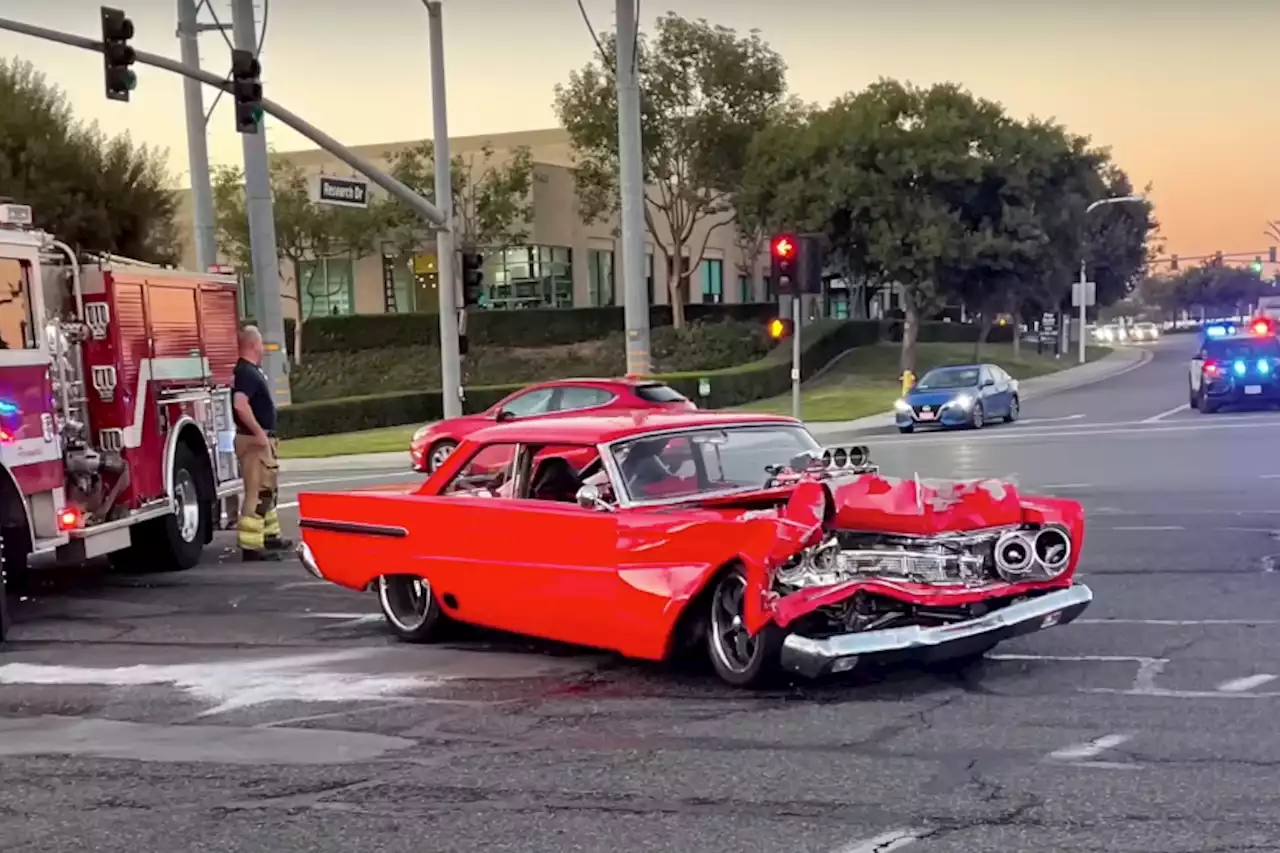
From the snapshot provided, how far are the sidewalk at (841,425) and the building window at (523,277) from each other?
18518 millimetres

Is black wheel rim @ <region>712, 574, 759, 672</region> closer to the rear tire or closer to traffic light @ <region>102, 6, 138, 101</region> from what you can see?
the rear tire

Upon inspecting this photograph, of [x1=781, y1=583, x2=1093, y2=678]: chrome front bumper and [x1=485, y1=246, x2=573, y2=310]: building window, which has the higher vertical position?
[x1=485, y1=246, x2=573, y2=310]: building window

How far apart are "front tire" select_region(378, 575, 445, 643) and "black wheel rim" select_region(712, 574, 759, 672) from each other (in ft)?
7.20

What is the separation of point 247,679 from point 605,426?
2.42 meters

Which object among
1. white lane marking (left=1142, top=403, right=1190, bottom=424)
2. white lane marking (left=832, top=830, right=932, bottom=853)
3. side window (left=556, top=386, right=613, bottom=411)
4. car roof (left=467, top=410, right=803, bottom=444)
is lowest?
white lane marking (left=1142, top=403, right=1190, bottom=424)

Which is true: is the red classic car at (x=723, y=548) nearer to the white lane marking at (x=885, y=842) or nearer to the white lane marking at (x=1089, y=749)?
the white lane marking at (x=1089, y=749)

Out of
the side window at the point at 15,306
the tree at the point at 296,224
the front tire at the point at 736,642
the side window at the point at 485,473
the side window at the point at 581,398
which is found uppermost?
the tree at the point at 296,224

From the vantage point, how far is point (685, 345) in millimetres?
50188

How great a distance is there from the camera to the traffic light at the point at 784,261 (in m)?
22.5

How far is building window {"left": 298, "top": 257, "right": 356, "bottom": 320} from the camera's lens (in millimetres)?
57656

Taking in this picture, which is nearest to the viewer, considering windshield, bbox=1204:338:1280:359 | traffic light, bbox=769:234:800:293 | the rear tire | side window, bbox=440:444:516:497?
side window, bbox=440:444:516:497

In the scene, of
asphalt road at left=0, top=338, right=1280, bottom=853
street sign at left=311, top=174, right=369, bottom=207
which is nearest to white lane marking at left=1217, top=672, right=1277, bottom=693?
asphalt road at left=0, top=338, right=1280, bottom=853

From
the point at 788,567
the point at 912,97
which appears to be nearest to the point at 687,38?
the point at 912,97


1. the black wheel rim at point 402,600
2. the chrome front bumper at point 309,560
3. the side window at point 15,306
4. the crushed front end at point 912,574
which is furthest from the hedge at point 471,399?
Result: the crushed front end at point 912,574
